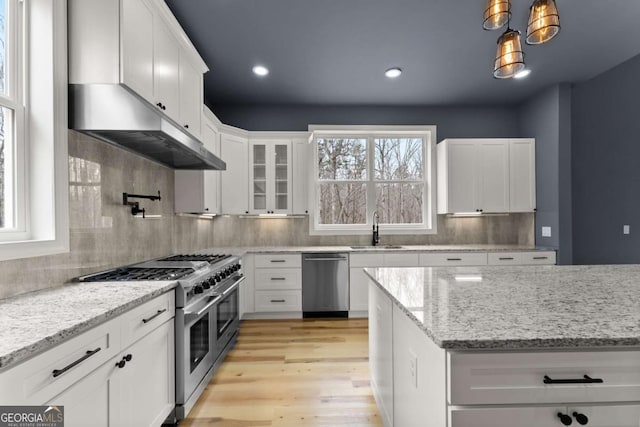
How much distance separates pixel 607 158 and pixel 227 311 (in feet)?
16.1

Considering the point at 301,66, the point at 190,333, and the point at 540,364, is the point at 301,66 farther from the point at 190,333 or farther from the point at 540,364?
the point at 540,364

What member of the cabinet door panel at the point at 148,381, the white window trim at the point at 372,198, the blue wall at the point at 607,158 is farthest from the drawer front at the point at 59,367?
the blue wall at the point at 607,158

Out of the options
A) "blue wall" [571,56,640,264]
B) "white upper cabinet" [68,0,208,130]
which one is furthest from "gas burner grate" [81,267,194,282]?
"blue wall" [571,56,640,264]

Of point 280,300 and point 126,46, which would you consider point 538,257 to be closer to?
point 280,300

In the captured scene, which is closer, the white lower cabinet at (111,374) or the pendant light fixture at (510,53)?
the white lower cabinet at (111,374)

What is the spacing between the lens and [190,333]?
84.0 inches

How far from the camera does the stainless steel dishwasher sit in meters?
4.16

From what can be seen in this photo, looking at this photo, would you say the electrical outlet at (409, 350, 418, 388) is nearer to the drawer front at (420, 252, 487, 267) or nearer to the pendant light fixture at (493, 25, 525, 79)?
the pendant light fixture at (493, 25, 525, 79)

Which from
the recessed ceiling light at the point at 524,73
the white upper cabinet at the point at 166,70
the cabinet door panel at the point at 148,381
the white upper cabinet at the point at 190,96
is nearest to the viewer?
the cabinet door panel at the point at 148,381

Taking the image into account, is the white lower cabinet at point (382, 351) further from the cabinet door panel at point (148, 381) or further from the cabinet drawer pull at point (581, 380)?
the cabinet door panel at point (148, 381)

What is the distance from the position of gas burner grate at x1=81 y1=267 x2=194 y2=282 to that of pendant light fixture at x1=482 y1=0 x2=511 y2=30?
2236 mm

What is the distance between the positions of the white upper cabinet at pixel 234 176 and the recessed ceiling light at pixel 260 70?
2.92 ft

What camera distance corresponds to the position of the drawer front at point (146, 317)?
5.00 ft

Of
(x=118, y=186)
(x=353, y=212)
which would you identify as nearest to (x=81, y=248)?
(x=118, y=186)
